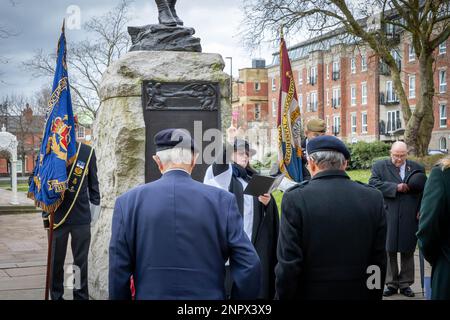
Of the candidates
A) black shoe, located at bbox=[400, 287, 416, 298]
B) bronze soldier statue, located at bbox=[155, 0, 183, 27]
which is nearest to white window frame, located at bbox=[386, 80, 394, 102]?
black shoe, located at bbox=[400, 287, 416, 298]

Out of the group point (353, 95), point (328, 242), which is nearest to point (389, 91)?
point (353, 95)

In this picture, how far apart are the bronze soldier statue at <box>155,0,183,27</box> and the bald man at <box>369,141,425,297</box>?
314 cm

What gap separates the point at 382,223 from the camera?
12.4 ft

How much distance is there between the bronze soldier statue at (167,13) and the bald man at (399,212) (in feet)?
10.3

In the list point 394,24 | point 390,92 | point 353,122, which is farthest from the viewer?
point 353,122

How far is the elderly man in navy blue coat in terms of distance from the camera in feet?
10.6

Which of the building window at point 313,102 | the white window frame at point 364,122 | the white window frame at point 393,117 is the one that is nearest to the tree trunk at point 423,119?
the white window frame at point 393,117

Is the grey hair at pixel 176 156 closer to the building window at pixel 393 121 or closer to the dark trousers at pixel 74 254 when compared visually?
the dark trousers at pixel 74 254

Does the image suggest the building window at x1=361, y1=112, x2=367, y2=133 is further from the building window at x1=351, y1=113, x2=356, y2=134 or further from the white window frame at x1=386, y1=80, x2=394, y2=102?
the white window frame at x1=386, y1=80, x2=394, y2=102

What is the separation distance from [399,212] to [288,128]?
2.18m

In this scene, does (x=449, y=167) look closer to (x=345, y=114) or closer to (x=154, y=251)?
(x=154, y=251)

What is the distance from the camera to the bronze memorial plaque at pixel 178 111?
6625 mm

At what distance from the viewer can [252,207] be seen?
552 centimetres

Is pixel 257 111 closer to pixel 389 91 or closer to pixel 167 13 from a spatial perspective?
pixel 389 91
